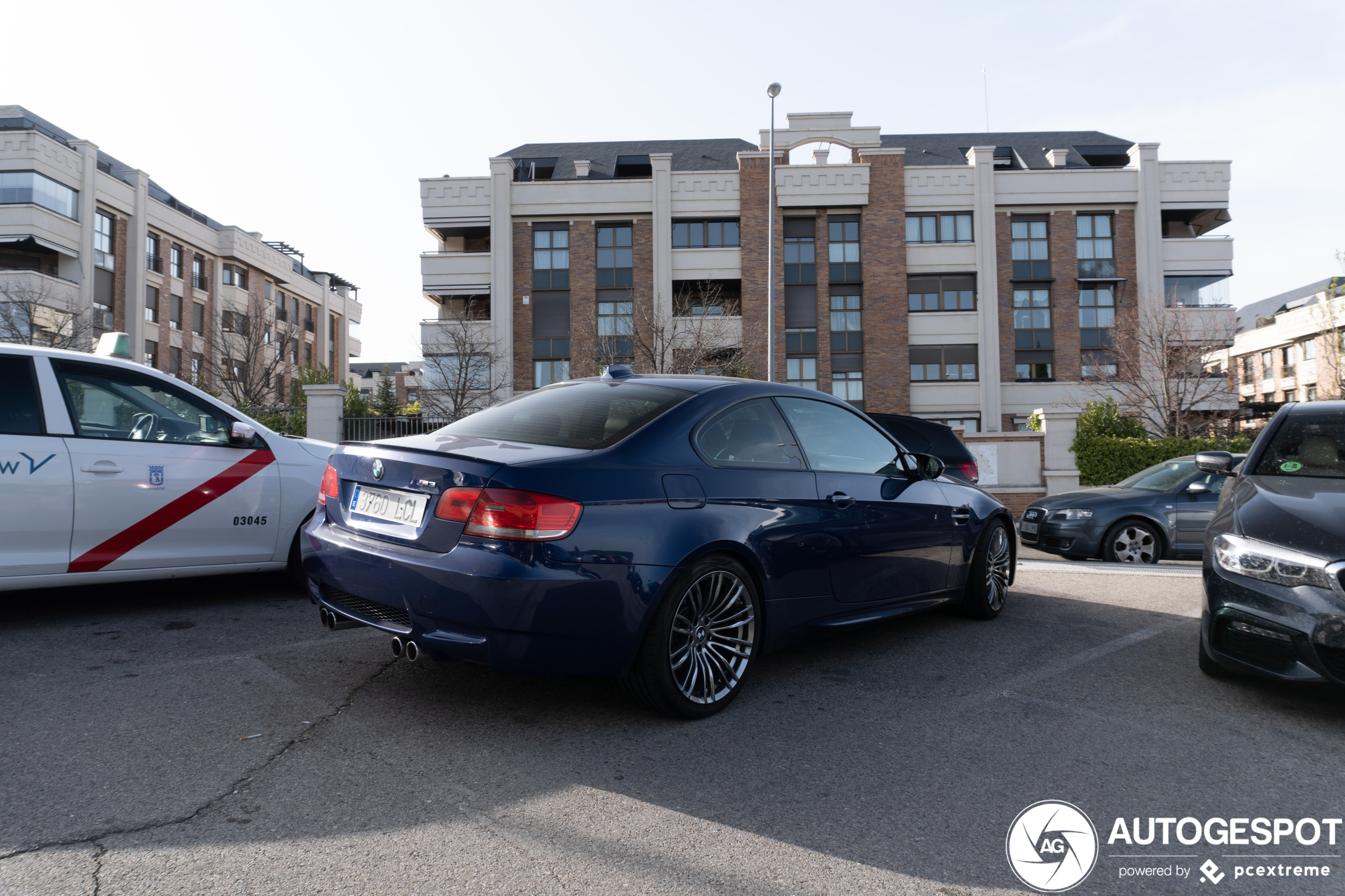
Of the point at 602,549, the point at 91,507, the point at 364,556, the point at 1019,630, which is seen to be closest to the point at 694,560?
the point at 602,549

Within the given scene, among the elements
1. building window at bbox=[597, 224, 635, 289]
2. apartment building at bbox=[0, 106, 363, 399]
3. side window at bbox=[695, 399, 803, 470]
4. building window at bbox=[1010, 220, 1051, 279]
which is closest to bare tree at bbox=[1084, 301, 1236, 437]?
building window at bbox=[1010, 220, 1051, 279]

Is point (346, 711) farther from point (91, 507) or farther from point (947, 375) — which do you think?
point (947, 375)

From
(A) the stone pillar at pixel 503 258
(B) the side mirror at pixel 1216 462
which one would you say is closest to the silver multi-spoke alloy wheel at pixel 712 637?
(B) the side mirror at pixel 1216 462

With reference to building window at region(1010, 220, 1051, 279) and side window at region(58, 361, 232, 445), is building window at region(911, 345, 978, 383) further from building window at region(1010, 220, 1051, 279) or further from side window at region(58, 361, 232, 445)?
side window at region(58, 361, 232, 445)

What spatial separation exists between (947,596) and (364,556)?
3.49 metres

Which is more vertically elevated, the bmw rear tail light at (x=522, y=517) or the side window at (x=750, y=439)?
the side window at (x=750, y=439)

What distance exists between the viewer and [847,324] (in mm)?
A: 38500

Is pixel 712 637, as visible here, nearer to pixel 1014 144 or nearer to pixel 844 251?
pixel 844 251

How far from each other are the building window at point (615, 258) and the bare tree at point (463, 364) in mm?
5786

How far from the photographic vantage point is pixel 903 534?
467 cm

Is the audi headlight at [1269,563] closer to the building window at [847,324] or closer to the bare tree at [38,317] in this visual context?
the building window at [847,324]

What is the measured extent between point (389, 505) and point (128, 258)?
156 feet

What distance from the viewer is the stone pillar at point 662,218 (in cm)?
3797

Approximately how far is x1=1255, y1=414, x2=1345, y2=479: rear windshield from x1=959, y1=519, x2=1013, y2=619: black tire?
1.52 metres
